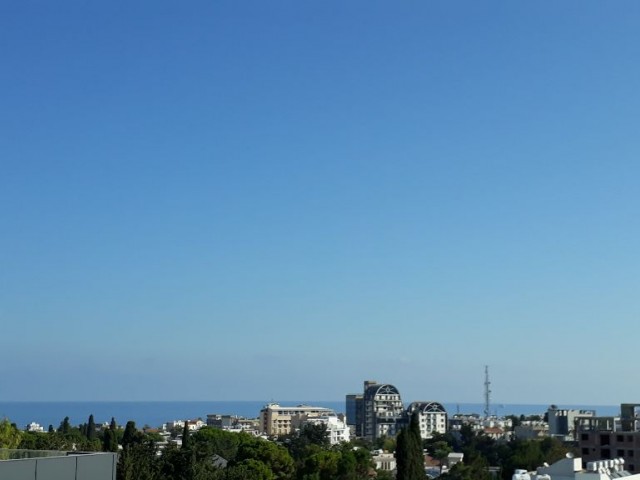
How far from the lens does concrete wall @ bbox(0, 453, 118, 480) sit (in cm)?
1689

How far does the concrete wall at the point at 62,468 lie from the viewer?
55.4 feet

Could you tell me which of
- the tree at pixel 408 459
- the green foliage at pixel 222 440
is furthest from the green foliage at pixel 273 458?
the tree at pixel 408 459

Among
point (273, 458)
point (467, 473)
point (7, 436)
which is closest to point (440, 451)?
point (467, 473)

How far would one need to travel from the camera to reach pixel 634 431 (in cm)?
8750

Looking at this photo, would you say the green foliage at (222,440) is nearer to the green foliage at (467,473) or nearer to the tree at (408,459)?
the green foliage at (467,473)

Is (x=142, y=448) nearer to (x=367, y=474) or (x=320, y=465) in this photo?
(x=320, y=465)

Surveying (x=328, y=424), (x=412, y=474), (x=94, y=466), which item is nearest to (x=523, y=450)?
(x=412, y=474)

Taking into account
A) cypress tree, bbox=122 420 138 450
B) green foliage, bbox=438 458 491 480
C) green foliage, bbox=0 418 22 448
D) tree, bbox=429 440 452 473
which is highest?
green foliage, bbox=0 418 22 448

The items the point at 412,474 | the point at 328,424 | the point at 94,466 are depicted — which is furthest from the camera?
the point at 328,424

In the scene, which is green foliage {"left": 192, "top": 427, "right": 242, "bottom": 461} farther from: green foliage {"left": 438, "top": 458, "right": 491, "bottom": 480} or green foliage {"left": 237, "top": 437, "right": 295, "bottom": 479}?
green foliage {"left": 438, "top": 458, "right": 491, "bottom": 480}

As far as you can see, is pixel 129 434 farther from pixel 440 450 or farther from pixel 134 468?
pixel 440 450

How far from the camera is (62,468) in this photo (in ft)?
58.4

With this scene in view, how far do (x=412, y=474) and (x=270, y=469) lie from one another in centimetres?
1570

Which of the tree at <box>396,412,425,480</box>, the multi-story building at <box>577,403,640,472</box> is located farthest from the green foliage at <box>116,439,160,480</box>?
the multi-story building at <box>577,403,640,472</box>
